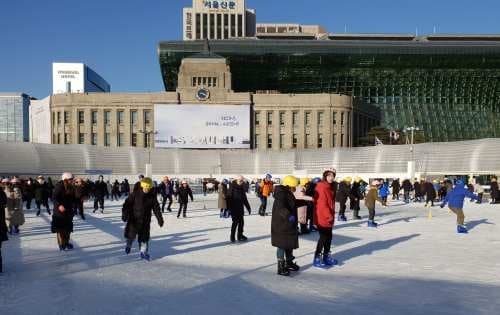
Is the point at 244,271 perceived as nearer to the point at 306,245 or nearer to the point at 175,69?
the point at 306,245

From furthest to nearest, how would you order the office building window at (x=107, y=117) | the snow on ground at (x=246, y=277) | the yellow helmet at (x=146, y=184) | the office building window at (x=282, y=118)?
1. the office building window at (x=282, y=118)
2. the office building window at (x=107, y=117)
3. the yellow helmet at (x=146, y=184)
4. the snow on ground at (x=246, y=277)

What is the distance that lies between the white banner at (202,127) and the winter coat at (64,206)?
204 ft

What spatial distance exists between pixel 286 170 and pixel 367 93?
44755 millimetres

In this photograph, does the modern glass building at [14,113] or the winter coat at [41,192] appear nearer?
the winter coat at [41,192]

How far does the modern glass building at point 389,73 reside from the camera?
91.8 metres

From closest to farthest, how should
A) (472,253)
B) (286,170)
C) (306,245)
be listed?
(472,253), (306,245), (286,170)

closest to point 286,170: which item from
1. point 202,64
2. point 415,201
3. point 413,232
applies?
point 415,201

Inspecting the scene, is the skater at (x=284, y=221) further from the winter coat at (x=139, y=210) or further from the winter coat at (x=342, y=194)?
the winter coat at (x=342, y=194)

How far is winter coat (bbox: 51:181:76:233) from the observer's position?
10.1 meters

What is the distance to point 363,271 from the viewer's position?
8.55 metres

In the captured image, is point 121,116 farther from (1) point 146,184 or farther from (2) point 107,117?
(1) point 146,184

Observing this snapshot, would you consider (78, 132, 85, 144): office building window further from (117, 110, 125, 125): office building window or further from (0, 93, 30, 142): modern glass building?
(0, 93, 30, 142): modern glass building

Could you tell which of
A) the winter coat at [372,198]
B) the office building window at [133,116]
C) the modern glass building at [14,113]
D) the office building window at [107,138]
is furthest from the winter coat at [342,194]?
the modern glass building at [14,113]

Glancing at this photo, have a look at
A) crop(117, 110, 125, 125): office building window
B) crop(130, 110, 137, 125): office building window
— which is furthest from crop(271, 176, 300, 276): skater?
crop(117, 110, 125, 125): office building window
